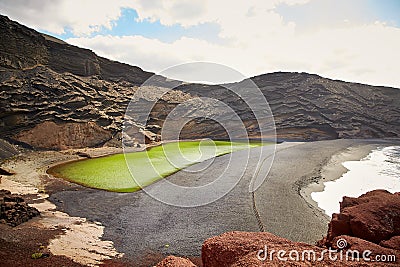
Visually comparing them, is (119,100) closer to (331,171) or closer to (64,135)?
(64,135)

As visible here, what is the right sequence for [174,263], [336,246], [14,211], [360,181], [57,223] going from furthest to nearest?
[360,181], [57,223], [14,211], [336,246], [174,263]

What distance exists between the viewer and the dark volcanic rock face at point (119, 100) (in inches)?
1296

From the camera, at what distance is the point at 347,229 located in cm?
685

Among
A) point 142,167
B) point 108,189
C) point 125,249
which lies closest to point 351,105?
point 142,167

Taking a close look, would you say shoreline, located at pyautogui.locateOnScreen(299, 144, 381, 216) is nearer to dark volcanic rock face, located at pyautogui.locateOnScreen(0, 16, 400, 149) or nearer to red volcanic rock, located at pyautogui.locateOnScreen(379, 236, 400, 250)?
red volcanic rock, located at pyautogui.locateOnScreen(379, 236, 400, 250)

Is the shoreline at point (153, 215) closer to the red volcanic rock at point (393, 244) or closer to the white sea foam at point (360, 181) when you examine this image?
the white sea foam at point (360, 181)

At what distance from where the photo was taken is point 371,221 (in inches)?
263

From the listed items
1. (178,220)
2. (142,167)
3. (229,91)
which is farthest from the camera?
(229,91)

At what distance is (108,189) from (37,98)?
22619mm

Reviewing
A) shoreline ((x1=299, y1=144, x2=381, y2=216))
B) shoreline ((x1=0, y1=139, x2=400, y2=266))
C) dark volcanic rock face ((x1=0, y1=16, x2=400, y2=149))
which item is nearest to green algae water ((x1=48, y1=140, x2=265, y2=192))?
shoreline ((x1=0, y1=139, x2=400, y2=266))

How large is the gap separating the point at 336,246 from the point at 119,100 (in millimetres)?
42113

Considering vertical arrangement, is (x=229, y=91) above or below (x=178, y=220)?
above

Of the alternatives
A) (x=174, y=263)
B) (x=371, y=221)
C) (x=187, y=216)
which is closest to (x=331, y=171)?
(x=187, y=216)

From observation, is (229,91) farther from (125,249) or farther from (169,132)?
(125,249)
